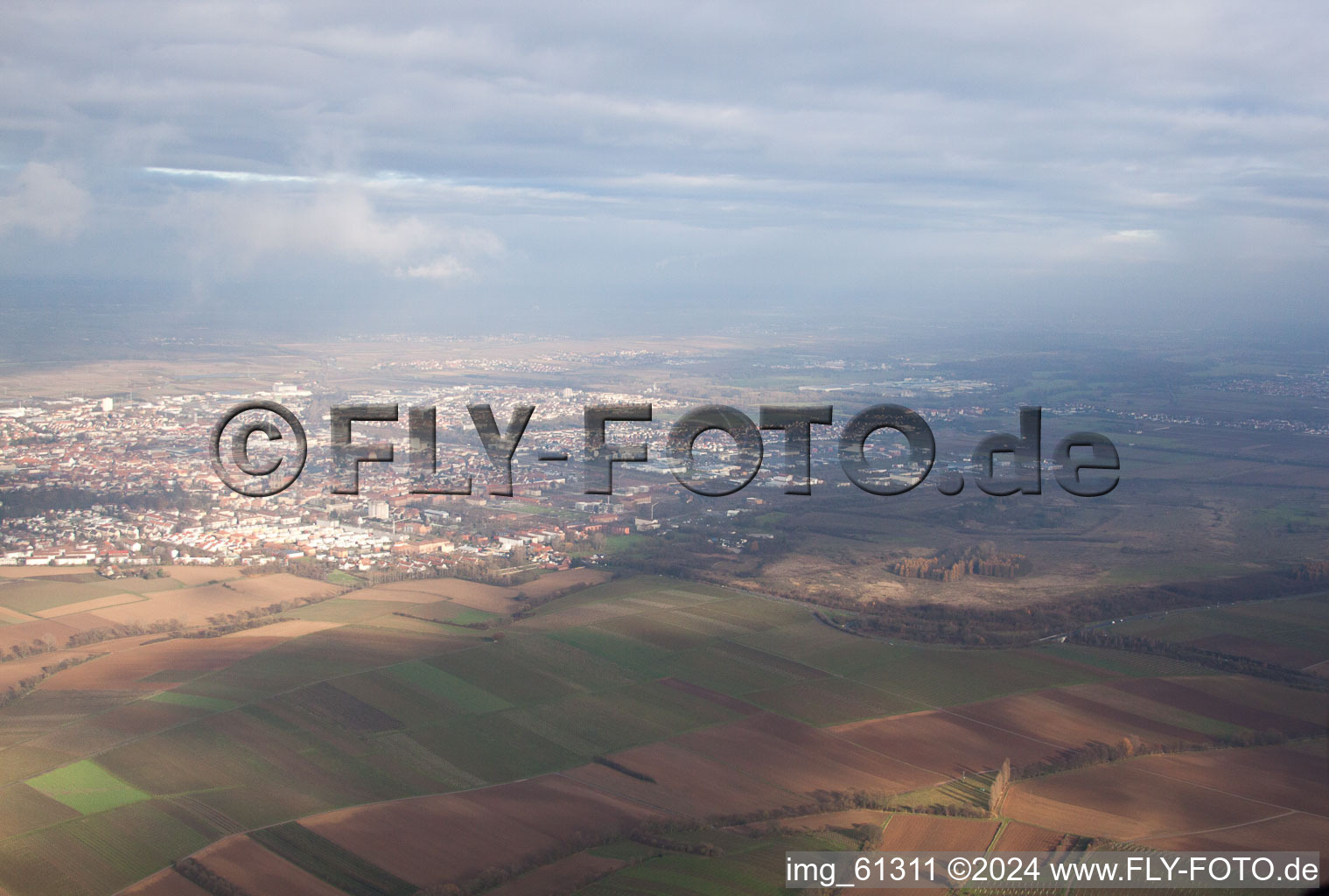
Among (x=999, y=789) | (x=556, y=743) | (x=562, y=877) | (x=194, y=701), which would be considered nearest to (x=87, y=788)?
(x=194, y=701)

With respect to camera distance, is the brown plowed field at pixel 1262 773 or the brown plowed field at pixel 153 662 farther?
the brown plowed field at pixel 153 662

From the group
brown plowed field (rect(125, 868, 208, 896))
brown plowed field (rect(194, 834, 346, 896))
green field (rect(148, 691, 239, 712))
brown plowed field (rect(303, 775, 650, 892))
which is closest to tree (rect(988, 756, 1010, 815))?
brown plowed field (rect(303, 775, 650, 892))

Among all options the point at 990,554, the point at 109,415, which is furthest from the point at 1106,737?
the point at 109,415

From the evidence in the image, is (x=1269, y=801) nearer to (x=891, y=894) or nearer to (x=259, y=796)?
(x=891, y=894)

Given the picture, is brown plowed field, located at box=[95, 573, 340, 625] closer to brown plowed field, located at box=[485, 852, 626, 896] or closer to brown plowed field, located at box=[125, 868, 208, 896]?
brown plowed field, located at box=[125, 868, 208, 896]

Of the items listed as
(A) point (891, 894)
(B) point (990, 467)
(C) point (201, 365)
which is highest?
(C) point (201, 365)

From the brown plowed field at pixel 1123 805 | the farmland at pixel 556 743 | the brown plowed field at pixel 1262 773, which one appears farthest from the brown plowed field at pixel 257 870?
the brown plowed field at pixel 1262 773

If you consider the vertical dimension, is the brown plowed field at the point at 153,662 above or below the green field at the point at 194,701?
above

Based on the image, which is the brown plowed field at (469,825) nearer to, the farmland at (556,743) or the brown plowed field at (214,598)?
the farmland at (556,743)
